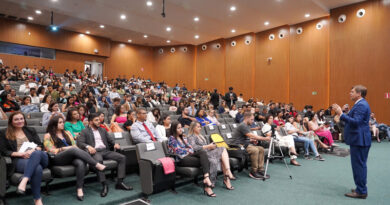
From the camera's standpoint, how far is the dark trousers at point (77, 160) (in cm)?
282

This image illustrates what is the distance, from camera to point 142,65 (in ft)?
59.5

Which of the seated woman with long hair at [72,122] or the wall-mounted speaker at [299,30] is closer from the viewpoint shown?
the seated woman with long hair at [72,122]

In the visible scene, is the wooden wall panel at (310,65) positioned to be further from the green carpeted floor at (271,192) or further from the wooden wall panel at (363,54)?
the green carpeted floor at (271,192)

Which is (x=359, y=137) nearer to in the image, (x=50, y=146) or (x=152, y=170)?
(x=152, y=170)

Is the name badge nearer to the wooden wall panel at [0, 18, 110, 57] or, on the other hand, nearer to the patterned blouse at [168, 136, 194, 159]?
the patterned blouse at [168, 136, 194, 159]

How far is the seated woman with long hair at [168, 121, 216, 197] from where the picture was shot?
3.15 metres

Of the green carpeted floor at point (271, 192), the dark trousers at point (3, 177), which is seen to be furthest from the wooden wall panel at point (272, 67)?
the dark trousers at point (3, 177)

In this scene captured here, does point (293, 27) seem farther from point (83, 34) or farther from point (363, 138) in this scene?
point (83, 34)

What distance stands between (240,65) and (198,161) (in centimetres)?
1195

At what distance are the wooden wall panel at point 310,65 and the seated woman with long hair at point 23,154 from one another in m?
11.3

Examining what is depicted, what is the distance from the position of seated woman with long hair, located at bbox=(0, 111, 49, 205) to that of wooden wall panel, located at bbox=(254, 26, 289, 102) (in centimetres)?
1171

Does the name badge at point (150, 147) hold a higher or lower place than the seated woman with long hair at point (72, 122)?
lower

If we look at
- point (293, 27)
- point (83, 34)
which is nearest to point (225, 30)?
point (293, 27)

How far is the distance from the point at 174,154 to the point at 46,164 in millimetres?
1479
